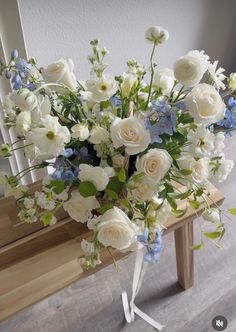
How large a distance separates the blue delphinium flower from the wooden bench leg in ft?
1.76

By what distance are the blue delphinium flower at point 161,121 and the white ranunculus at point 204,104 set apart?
0.11ft

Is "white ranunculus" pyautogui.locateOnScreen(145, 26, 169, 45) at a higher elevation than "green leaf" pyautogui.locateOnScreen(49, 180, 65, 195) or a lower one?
higher

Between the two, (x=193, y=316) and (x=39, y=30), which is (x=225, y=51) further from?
(x=193, y=316)

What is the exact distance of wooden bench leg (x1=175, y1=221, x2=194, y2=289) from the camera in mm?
1066

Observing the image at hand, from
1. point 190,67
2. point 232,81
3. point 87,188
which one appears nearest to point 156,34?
point 190,67

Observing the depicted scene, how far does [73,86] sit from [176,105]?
0.65ft

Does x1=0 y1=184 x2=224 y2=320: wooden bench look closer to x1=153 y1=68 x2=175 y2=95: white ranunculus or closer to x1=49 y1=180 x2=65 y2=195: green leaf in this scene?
x1=49 y1=180 x2=65 y2=195: green leaf

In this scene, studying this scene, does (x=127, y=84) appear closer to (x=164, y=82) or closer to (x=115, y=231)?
(x=164, y=82)

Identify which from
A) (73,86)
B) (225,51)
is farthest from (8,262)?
(225,51)

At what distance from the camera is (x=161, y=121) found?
1.76ft

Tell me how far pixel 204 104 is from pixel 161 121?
0.07 m

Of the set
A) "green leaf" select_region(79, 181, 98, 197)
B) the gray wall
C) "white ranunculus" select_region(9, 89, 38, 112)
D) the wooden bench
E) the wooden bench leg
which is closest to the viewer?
"white ranunculus" select_region(9, 89, 38, 112)

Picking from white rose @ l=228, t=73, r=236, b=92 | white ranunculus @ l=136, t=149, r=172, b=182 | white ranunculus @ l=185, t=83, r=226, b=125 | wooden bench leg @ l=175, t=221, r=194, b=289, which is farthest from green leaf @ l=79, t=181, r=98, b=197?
wooden bench leg @ l=175, t=221, r=194, b=289

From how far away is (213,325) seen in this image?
120 centimetres
